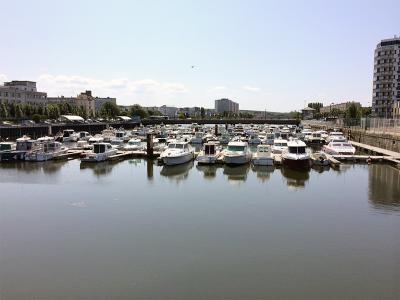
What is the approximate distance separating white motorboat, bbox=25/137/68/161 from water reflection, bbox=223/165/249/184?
68.3 feet

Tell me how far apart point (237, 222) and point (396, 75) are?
119 m

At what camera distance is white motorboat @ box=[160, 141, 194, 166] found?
128ft

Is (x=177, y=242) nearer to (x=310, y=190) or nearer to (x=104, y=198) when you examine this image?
(x=104, y=198)

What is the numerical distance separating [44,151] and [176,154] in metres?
16.7

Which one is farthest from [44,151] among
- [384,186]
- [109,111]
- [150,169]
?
[109,111]

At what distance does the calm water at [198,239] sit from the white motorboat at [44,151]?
10.8 m

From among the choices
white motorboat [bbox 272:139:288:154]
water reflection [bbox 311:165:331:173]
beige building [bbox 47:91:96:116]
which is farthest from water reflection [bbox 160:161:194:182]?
beige building [bbox 47:91:96:116]

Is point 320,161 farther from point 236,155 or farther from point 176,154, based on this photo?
point 176,154

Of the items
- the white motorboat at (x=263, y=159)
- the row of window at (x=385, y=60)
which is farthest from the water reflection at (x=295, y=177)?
the row of window at (x=385, y=60)

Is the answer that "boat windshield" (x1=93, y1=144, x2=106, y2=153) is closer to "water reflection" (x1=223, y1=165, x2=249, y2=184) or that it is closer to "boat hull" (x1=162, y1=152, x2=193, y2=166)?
"boat hull" (x1=162, y1=152, x2=193, y2=166)

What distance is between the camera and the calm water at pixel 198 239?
13.1 meters

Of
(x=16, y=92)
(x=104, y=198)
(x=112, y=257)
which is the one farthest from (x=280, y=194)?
(x=16, y=92)

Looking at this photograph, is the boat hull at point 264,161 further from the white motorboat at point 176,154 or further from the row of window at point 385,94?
the row of window at point 385,94

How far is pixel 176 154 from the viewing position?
129 feet
